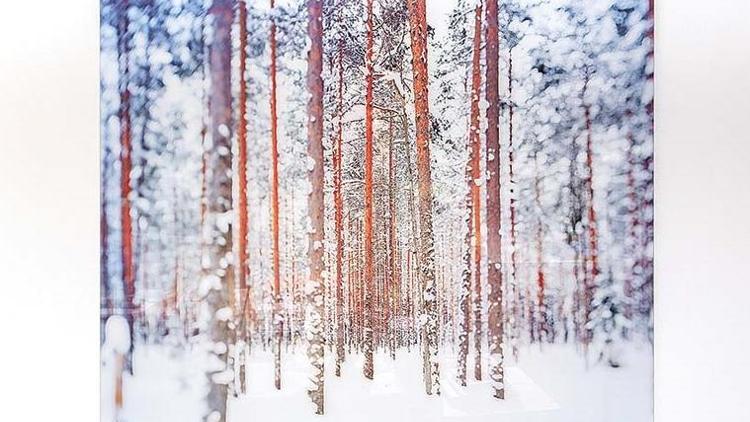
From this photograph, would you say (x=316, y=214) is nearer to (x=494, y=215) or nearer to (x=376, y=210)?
(x=376, y=210)

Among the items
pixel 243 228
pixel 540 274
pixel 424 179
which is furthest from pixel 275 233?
pixel 540 274

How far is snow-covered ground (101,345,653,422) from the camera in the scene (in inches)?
50.2

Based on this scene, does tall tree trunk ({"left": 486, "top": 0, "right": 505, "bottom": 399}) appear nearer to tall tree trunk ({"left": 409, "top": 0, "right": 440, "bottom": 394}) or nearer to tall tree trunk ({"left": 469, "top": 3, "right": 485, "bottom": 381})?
tall tree trunk ({"left": 469, "top": 3, "right": 485, "bottom": 381})

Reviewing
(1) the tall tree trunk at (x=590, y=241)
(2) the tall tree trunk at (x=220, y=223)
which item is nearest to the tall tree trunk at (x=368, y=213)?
(2) the tall tree trunk at (x=220, y=223)

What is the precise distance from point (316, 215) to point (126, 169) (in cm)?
43

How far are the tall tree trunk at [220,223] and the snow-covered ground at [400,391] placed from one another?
0.04 m

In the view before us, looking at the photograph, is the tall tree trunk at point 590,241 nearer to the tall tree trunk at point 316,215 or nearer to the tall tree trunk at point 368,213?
the tall tree trunk at point 368,213

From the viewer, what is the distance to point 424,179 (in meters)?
1.30

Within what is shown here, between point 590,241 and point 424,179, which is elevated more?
point 424,179

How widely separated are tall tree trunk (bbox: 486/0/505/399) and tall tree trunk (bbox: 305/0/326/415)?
38 cm
